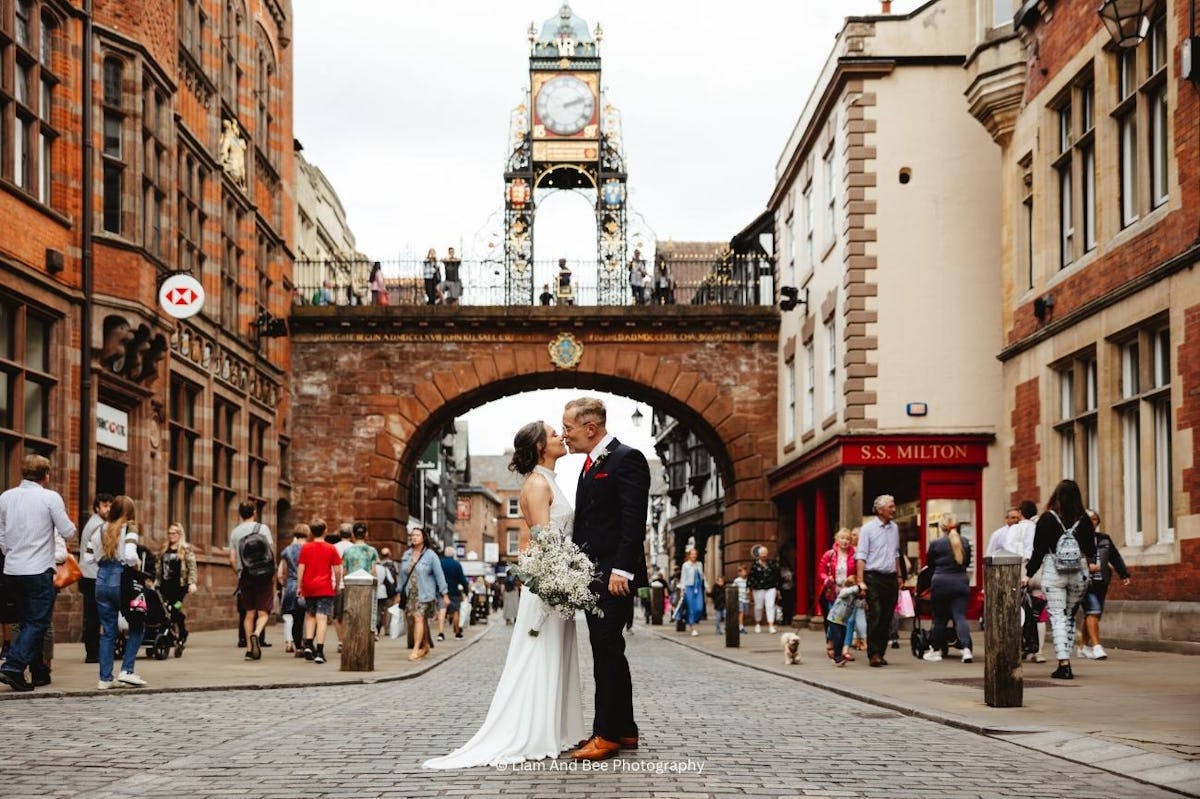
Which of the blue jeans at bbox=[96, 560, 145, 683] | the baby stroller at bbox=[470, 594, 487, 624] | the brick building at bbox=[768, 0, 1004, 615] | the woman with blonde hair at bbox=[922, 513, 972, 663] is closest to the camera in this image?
the blue jeans at bbox=[96, 560, 145, 683]

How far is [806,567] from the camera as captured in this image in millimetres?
33000

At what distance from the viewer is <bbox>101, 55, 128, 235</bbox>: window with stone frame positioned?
22.6 metres

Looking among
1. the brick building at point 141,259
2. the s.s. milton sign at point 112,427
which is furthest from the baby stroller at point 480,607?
the s.s. milton sign at point 112,427

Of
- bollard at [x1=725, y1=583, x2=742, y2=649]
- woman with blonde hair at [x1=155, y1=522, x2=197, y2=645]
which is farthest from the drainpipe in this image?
bollard at [x1=725, y1=583, x2=742, y2=649]

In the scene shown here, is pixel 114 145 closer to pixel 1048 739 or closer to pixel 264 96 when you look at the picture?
pixel 264 96

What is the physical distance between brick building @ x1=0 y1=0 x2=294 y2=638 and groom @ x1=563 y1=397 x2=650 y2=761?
11974 mm

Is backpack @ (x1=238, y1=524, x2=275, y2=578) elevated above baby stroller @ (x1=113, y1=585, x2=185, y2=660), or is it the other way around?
backpack @ (x1=238, y1=524, x2=275, y2=578)

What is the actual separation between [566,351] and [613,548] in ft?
91.5

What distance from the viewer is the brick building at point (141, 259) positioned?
19.7 m

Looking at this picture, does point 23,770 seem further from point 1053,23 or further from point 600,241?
point 600,241

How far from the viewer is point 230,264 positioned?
31.0 meters

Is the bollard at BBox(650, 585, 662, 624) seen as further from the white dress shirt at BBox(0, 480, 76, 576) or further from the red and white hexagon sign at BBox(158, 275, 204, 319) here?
A: the white dress shirt at BBox(0, 480, 76, 576)

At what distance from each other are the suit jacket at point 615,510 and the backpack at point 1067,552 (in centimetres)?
683

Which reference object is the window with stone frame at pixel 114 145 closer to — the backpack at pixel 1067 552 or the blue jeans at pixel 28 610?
the blue jeans at pixel 28 610
